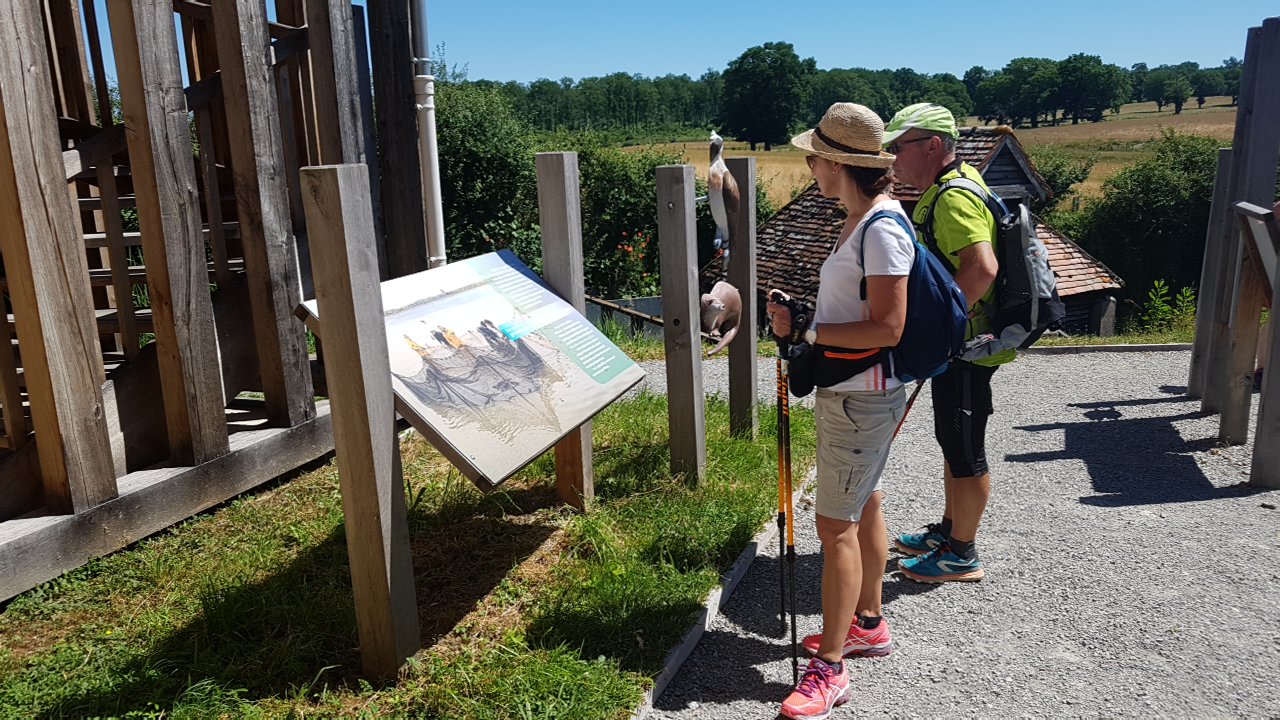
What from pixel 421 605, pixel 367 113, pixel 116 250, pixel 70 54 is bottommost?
pixel 421 605

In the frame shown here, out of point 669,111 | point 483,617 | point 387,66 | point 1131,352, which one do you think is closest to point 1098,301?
point 1131,352

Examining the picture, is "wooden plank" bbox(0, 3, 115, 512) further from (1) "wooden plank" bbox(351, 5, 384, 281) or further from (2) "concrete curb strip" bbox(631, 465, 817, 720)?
(2) "concrete curb strip" bbox(631, 465, 817, 720)

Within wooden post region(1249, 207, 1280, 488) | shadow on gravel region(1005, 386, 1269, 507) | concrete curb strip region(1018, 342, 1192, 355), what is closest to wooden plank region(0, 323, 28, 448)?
shadow on gravel region(1005, 386, 1269, 507)

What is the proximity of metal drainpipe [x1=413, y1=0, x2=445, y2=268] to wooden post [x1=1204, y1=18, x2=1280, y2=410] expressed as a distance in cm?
511

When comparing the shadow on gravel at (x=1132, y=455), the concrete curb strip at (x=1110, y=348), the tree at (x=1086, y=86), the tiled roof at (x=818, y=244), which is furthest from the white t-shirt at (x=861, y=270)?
the tree at (x=1086, y=86)

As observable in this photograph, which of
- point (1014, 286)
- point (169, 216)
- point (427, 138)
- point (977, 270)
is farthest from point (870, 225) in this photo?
point (427, 138)

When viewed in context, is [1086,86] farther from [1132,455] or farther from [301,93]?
[301,93]

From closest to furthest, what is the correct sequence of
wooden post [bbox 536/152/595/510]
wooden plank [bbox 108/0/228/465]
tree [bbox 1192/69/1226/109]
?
wooden plank [bbox 108/0/228/465]
wooden post [bbox 536/152/595/510]
tree [bbox 1192/69/1226/109]

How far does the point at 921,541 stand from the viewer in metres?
4.30

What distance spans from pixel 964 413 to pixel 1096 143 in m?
92.8

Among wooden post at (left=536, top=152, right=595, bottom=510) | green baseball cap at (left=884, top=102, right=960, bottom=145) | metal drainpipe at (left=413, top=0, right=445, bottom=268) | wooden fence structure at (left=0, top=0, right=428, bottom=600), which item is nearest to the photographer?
green baseball cap at (left=884, top=102, right=960, bottom=145)

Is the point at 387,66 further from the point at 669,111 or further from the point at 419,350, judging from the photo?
the point at 669,111

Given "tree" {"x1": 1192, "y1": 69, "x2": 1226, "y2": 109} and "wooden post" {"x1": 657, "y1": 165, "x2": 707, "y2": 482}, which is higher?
"tree" {"x1": 1192, "y1": 69, "x2": 1226, "y2": 109}

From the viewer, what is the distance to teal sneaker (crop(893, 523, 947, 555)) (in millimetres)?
4266
